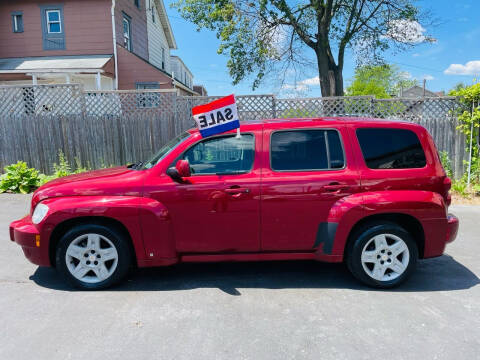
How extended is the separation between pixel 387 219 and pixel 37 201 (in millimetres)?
3643

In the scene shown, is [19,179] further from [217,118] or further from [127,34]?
[127,34]

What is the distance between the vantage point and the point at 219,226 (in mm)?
3680

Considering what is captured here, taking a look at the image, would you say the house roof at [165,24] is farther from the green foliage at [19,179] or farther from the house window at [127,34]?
the green foliage at [19,179]

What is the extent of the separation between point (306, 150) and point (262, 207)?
0.76 m

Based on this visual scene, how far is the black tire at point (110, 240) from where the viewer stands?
3.63 meters

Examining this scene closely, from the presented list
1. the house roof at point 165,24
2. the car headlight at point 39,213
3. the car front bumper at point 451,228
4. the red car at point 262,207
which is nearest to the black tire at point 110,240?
the red car at point 262,207

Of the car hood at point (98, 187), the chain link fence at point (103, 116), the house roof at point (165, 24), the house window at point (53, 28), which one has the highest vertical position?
the house roof at point (165, 24)

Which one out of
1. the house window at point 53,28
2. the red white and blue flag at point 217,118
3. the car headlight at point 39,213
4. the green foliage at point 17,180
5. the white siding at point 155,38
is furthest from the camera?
the white siding at point 155,38

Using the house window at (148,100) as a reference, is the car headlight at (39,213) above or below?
below

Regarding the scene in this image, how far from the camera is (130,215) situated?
3598 mm

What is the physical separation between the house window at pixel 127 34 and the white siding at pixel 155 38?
9.58 feet

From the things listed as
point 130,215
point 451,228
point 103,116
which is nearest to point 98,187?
point 130,215

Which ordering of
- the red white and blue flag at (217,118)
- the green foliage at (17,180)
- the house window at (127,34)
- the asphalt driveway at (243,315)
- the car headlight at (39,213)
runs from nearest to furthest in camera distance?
1. the asphalt driveway at (243,315)
2. the car headlight at (39,213)
3. the red white and blue flag at (217,118)
4. the green foliage at (17,180)
5. the house window at (127,34)

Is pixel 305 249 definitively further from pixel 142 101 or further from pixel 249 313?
pixel 142 101
